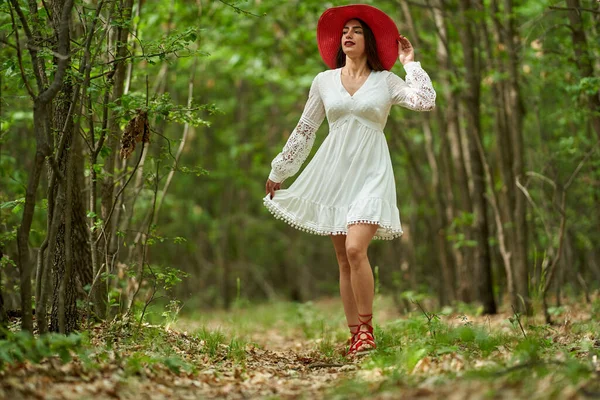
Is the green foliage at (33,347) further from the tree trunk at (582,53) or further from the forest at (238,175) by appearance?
the tree trunk at (582,53)

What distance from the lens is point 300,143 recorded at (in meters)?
4.93

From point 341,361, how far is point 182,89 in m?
10.2

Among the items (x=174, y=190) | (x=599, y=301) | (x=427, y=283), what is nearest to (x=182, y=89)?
(x=174, y=190)

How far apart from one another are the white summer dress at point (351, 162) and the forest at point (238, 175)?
726mm

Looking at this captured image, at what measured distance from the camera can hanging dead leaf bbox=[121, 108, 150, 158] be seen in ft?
13.6

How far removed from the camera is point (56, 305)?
4.11m

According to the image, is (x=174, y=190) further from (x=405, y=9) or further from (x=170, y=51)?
(x=170, y=51)

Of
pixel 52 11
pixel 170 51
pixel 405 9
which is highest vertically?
pixel 405 9

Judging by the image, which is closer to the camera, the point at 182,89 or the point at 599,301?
the point at 599,301

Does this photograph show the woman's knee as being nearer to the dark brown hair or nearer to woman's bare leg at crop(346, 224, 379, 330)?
woman's bare leg at crop(346, 224, 379, 330)

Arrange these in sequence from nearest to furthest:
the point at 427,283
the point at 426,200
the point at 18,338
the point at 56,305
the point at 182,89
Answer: the point at 18,338
the point at 56,305
the point at 426,200
the point at 427,283
the point at 182,89

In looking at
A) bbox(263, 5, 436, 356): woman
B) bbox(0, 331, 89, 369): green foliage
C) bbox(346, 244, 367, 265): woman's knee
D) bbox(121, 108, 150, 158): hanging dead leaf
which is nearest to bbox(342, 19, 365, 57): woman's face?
bbox(263, 5, 436, 356): woman

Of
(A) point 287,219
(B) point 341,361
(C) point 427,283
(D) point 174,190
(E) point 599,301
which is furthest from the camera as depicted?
A: (D) point 174,190

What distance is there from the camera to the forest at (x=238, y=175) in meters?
3.37
